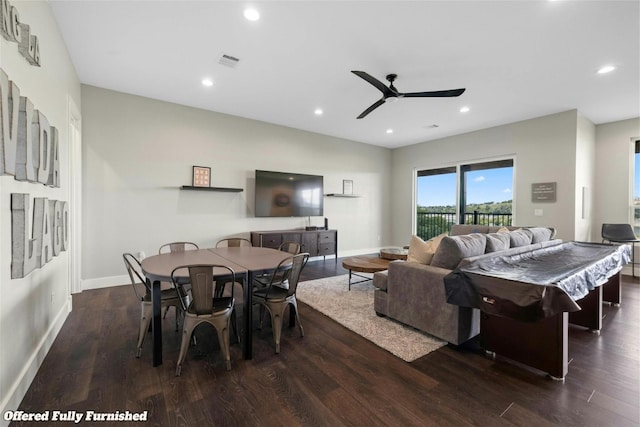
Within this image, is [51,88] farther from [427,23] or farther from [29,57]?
[427,23]

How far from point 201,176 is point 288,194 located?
174 centimetres

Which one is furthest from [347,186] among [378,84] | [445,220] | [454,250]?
[454,250]

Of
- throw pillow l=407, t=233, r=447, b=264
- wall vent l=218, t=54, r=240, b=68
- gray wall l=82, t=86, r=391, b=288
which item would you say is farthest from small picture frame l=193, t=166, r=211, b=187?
throw pillow l=407, t=233, r=447, b=264

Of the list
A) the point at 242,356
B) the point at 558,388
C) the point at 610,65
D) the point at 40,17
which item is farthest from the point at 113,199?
the point at 610,65

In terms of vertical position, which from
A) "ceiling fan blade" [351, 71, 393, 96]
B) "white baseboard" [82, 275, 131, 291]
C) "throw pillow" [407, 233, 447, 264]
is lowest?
"white baseboard" [82, 275, 131, 291]

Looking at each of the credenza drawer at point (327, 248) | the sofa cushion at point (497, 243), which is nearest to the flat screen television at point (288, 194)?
the credenza drawer at point (327, 248)

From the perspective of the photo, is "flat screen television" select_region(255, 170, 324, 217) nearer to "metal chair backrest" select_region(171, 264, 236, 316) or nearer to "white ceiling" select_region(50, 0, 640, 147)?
"white ceiling" select_region(50, 0, 640, 147)

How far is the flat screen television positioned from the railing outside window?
9.87ft

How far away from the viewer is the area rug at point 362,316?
252cm

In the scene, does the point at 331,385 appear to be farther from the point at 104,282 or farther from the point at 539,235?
the point at 104,282

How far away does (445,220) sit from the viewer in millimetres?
7293

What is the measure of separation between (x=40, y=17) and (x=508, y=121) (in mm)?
6890

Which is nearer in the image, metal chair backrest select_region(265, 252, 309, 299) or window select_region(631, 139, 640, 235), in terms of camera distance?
metal chair backrest select_region(265, 252, 309, 299)

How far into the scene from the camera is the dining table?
7.17ft
